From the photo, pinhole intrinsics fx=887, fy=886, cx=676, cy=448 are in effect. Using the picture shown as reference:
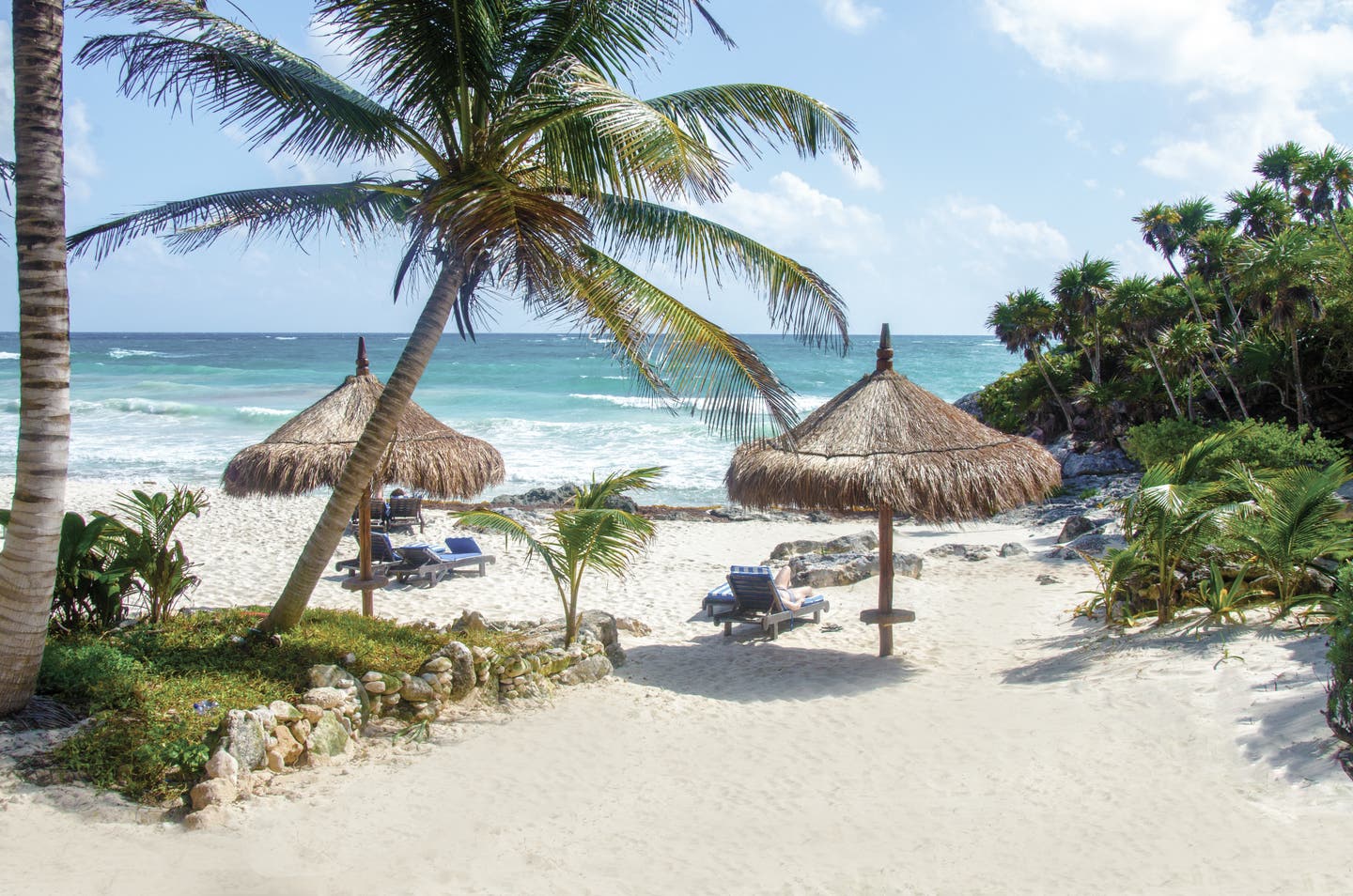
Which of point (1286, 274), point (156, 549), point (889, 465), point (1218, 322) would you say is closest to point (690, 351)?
point (889, 465)

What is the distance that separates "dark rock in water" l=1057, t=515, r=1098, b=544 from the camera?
1295cm

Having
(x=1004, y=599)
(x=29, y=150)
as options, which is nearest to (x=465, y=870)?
(x=29, y=150)

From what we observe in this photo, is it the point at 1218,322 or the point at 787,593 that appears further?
the point at 1218,322

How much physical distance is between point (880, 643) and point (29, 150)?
6.49m

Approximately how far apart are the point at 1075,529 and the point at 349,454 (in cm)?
1048

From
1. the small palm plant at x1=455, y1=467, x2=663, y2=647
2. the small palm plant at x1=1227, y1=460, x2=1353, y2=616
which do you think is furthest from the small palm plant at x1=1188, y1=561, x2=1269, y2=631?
the small palm plant at x1=455, y1=467, x2=663, y2=647

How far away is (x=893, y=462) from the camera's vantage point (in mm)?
6684

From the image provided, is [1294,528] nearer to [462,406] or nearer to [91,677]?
[91,677]

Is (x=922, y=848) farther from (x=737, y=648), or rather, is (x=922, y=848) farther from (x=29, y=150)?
(x=29, y=150)

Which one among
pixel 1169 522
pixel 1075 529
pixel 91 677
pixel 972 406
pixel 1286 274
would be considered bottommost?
pixel 1075 529

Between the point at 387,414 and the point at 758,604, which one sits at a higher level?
the point at 387,414

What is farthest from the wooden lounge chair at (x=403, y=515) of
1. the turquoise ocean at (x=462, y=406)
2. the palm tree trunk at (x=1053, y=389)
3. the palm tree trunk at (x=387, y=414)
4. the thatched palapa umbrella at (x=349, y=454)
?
the palm tree trunk at (x=1053, y=389)

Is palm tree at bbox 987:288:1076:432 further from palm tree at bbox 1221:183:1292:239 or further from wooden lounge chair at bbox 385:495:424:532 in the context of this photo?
wooden lounge chair at bbox 385:495:424:532

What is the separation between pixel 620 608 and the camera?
9344mm
